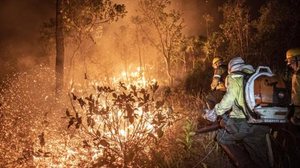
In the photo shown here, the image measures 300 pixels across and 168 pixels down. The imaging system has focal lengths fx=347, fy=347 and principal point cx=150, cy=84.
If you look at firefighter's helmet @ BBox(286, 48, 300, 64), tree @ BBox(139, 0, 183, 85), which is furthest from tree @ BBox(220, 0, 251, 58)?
firefighter's helmet @ BBox(286, 48, 300, 64)

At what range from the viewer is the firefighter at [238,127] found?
5.42m

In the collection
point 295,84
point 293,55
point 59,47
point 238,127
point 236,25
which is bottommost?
point 238,127

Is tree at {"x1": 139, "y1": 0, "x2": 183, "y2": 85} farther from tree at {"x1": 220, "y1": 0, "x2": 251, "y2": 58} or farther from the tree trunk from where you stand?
the tree trunk

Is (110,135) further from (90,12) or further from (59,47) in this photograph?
(90,12)

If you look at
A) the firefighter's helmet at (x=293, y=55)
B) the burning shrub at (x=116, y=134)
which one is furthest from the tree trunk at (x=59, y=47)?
the firefighter's helmet at (x=293, y=55)

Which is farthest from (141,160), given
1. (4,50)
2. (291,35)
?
(4,50)

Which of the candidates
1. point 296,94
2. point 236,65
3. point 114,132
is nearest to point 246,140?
point 296,94

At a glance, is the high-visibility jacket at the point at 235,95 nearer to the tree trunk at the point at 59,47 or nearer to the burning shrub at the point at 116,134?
the burning shrub at the point at 116,134

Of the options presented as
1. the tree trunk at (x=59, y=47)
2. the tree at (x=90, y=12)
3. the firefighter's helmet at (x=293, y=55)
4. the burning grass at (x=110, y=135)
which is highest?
the tree at (x=90, y=12)

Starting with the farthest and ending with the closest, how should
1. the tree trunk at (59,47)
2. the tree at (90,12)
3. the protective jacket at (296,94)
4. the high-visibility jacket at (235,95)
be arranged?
the tree at (90,12) → the tree trunk at (59,47) → the high-visibility jacket at (235,95) → the protective jacket at (296,94)

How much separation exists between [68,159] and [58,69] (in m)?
5.64

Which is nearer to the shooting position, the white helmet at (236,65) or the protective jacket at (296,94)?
the protective jacket at (296,94)

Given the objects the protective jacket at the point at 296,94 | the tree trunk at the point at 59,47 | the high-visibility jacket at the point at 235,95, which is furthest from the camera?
the tree trunk at the point at 59,47

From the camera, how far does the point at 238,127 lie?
17.9 feet
